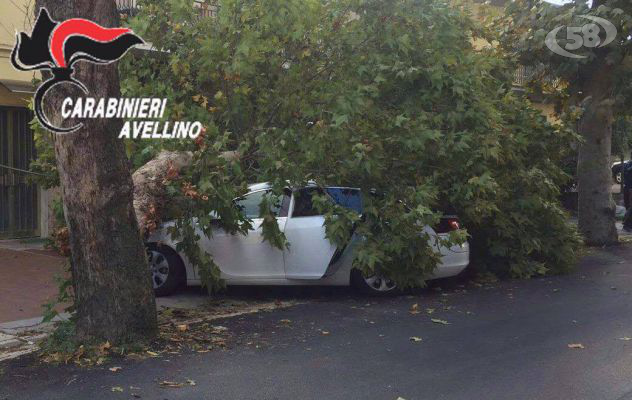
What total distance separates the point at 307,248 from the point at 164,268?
70.5 inches

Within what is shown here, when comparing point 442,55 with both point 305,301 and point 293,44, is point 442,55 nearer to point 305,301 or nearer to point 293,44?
point 293,44

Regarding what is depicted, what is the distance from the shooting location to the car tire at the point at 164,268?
900 cm

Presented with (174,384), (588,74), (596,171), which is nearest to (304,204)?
(174,384)

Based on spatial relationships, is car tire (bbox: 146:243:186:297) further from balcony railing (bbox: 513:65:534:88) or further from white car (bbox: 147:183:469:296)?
balcony railing (bbox: 513:65:534:88)

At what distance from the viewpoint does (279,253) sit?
886cm

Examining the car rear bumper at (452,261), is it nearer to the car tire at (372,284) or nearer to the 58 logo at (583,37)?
the car tire at (372,284)

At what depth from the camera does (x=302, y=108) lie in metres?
9.02

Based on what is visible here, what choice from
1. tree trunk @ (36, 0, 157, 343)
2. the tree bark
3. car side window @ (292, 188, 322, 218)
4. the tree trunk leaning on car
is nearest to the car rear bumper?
car side window @ (292, 188, 322, 218)

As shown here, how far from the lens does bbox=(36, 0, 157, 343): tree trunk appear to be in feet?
20.6

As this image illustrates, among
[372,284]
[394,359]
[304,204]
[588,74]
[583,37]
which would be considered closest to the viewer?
[394,359]

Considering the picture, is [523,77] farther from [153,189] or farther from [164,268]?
[153,189]

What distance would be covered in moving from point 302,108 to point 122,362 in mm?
4110

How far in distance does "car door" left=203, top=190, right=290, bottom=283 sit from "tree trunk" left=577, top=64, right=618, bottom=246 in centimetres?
830

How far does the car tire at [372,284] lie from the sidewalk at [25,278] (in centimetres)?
348
